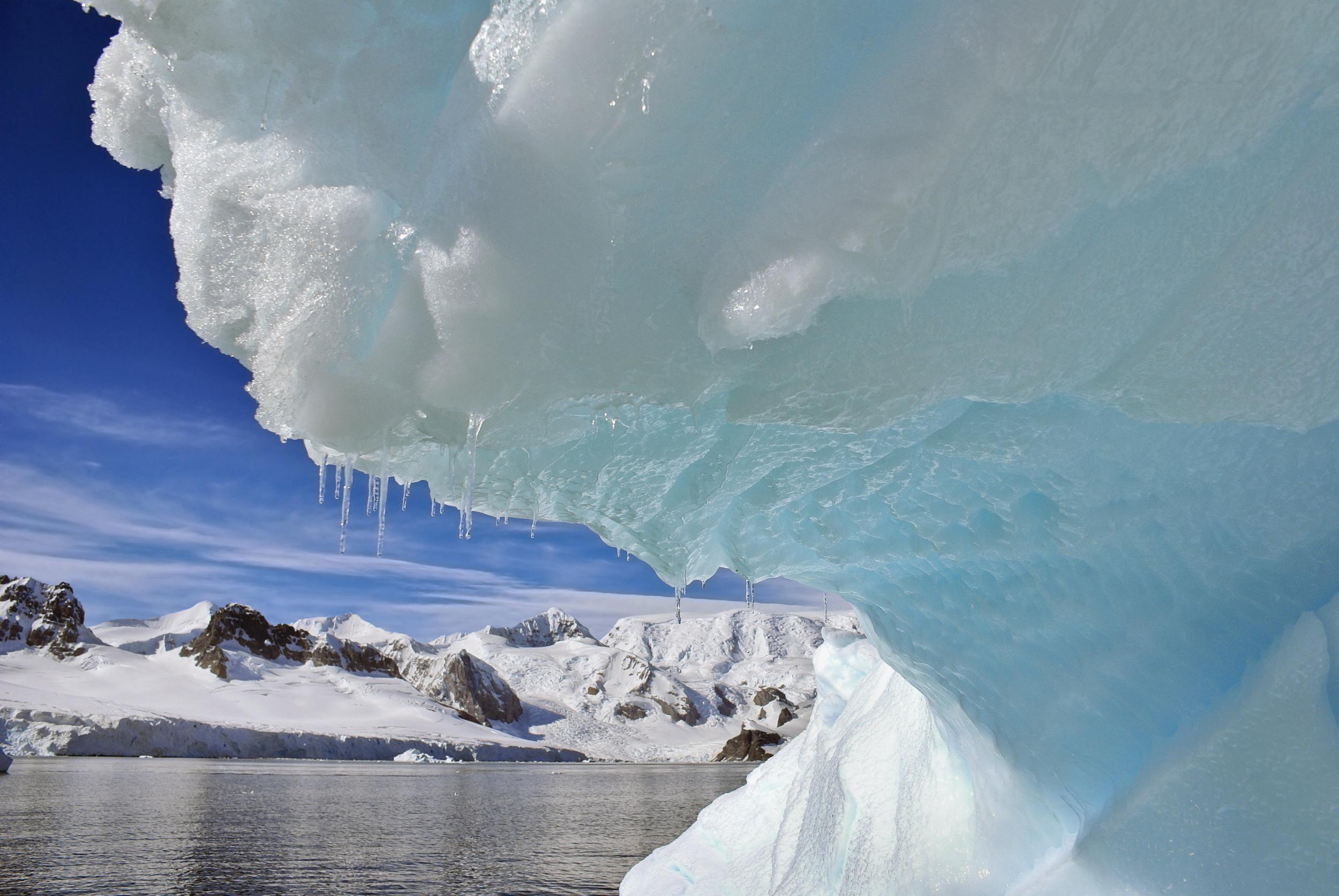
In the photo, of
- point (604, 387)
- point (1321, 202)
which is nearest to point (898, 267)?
point (604, 387)

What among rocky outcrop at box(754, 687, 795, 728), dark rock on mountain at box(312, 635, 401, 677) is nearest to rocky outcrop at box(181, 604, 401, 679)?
dark rock on mountain at box(312, 635, 401, 677)

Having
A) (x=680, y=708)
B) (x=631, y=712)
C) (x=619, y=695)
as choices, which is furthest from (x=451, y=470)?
(x=619, y=695)

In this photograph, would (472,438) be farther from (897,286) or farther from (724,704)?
(724,704)

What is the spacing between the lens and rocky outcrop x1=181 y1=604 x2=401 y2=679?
263 feet

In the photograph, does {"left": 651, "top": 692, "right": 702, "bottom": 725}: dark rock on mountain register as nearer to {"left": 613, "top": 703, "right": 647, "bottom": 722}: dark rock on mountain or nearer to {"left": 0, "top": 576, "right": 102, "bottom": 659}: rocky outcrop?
{"left": 613, "top": 703, "right": 647, "bottom": 722}: dark rock on mountain

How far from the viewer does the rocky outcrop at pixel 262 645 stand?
80.3 m

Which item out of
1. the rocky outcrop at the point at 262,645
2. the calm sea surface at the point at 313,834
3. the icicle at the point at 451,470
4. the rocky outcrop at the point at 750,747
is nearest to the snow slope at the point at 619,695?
the rocky outcrop at the point at 750,747

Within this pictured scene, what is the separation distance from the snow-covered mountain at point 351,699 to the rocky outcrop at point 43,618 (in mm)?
707

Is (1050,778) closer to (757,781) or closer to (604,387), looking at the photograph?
(604,387)

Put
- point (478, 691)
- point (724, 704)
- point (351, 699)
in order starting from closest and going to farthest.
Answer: point (351, 699) < point (478, 691) < point (724, 704)

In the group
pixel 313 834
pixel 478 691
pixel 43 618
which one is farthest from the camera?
pixel 478 691

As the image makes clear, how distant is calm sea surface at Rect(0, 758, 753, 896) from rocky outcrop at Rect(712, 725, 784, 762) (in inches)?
2106

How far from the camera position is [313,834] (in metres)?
12.8

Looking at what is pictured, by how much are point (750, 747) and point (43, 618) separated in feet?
238
